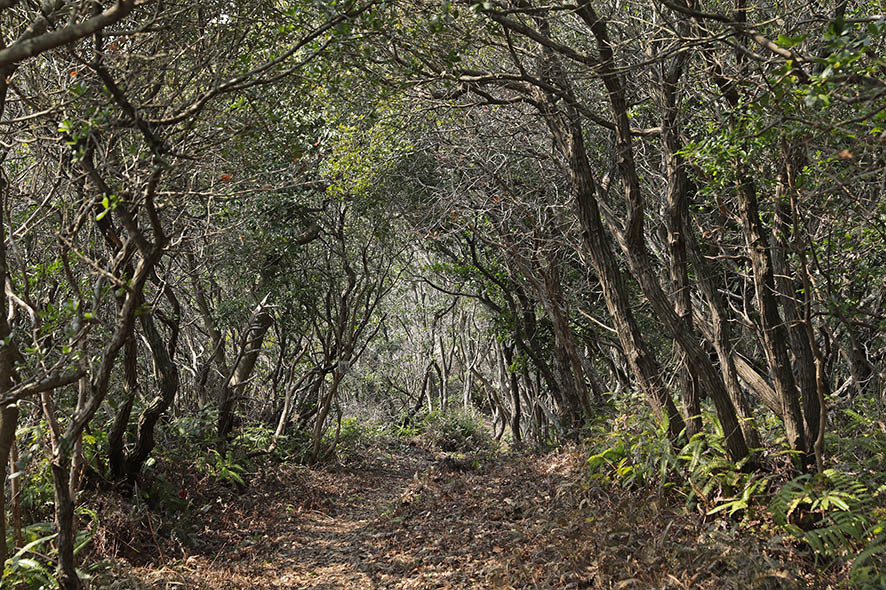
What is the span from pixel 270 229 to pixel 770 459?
8854 millimetres

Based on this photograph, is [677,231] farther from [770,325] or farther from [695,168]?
[770,325]

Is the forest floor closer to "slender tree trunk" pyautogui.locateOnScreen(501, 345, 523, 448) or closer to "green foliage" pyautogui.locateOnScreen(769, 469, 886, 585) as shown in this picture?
"green foliage" pyautogui.locateOnScreen(769, 469, 886, 585)

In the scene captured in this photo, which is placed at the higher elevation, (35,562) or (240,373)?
(240,373)

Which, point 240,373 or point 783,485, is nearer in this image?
point 783,485

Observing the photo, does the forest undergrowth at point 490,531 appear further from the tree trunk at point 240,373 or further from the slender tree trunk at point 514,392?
the slender tree trunk at point 514,392

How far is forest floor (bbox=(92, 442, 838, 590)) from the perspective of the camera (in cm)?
Answer: 555

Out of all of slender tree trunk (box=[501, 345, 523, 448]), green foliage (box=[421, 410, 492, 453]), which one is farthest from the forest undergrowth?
green foliage (box=[421, 410, 492, 453])

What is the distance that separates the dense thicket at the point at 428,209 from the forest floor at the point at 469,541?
83 cm

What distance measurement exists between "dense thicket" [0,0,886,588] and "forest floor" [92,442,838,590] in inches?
32.8

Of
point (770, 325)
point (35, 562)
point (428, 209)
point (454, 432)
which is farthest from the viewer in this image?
point (454, 432)

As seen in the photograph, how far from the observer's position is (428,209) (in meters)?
12.3

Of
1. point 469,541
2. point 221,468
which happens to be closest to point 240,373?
point 221,468

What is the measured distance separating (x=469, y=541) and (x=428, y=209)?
633cm

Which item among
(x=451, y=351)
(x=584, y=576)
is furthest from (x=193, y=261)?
(x=451, y=351)
